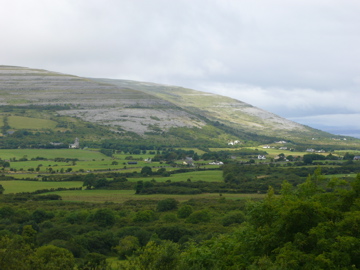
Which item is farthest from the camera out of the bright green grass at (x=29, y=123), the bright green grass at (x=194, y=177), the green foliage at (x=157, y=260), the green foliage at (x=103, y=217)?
the bright green grass at (x=29, y=123)

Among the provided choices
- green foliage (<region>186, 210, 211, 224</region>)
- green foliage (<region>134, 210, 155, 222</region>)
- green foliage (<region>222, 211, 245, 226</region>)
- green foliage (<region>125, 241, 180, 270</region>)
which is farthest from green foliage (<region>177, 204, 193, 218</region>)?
green foliage (<region>125, 241, 180, 270</region>)

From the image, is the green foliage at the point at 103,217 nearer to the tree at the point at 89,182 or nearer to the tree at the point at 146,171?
the tree at the point at 89,182

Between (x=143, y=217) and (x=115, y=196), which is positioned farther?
(x=115, y=196)

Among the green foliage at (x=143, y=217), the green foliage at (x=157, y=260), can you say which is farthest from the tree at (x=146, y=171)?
the green foliage at (x=157, y=260)

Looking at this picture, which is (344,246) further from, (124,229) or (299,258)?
(124,229)

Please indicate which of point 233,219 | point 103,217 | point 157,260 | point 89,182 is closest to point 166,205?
point 103,217

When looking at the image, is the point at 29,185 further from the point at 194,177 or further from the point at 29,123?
the point at 29,123
